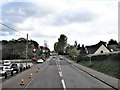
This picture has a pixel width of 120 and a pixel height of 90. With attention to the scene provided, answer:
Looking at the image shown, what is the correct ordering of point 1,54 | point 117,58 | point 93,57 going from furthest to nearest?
1. point 1,54
2. point 93,57
3. point 117,58

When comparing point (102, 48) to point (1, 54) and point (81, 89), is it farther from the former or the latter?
point (81, 89)

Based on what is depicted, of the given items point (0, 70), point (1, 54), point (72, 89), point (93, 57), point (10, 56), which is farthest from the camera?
point (10, 56)

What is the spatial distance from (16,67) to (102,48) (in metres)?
79.5

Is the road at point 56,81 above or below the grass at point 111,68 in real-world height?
below

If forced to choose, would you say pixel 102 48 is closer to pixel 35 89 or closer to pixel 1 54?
pixel 1 54

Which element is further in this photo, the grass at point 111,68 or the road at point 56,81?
the grass at point 111,68

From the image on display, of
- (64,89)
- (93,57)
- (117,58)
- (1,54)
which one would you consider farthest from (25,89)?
(1,54)

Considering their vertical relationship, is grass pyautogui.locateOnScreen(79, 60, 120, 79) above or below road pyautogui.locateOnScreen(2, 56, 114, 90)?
above

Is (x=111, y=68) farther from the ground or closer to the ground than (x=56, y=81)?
farther from the ground

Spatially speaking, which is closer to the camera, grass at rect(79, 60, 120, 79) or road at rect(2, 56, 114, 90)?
road at rect(2, 56, 114, 90)

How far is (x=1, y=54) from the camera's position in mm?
91938

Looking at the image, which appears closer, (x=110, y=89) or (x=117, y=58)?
(x=110, y=89)

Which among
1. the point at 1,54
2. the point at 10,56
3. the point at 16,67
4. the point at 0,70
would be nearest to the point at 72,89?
the point at 0,70

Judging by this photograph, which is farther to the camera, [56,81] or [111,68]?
[111,68]
